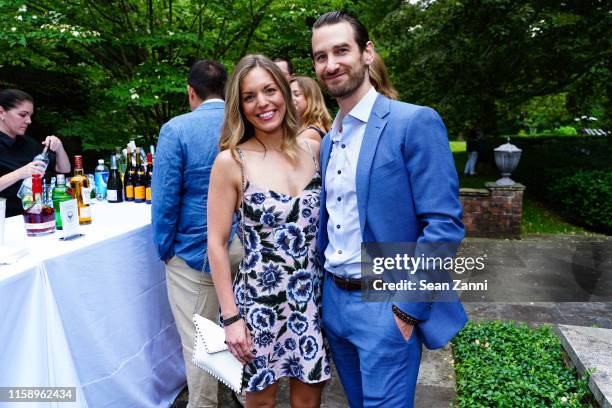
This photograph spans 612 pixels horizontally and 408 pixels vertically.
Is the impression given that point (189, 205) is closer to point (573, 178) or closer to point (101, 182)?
point (101, 182)

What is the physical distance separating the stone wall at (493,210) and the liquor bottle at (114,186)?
567 centimetres

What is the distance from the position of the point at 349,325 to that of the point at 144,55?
6394mm

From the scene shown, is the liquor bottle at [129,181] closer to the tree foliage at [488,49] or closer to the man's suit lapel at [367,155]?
the man's suit lapel at [367,155]

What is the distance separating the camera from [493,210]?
7.93 metres

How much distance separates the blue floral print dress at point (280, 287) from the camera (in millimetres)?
1916

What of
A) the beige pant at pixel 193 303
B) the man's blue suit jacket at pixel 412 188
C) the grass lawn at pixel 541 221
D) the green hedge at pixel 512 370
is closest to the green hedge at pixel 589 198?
the grass lawn at pixel 541 221

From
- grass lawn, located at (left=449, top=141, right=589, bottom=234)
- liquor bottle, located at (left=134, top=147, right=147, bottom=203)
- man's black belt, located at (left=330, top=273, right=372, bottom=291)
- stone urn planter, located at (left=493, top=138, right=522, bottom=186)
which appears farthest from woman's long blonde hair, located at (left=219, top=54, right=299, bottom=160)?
grass lawn, located at (left=449, top=141, right=589, bottom=234)

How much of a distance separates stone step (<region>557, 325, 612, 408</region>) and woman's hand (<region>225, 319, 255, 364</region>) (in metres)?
2.13

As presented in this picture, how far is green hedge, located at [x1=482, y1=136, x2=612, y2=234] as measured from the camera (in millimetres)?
8734

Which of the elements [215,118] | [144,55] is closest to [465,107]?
[144,55]

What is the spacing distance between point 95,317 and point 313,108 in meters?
1.98

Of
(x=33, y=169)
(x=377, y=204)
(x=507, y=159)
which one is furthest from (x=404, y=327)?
(x=507, y=159)

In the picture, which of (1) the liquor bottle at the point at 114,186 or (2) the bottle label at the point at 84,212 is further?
(1) the liquor bottle at the point at 114,186

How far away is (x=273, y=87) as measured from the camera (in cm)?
195
